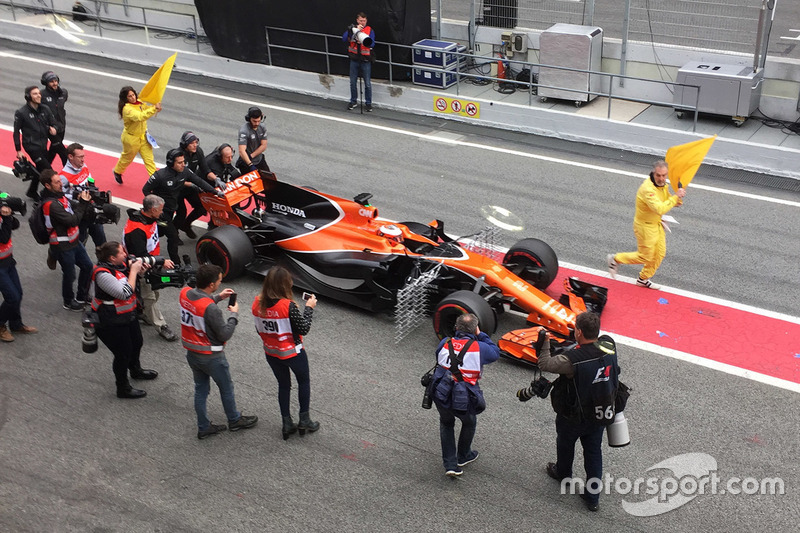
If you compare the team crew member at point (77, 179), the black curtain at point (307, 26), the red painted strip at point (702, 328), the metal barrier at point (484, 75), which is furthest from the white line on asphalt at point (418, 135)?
the team crew member at point (77, 179)

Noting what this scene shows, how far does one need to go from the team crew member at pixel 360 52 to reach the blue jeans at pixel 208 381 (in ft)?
30.4

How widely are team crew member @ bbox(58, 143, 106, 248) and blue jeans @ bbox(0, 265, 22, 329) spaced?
0.99 m

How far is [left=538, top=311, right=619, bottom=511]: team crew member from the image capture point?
595cm

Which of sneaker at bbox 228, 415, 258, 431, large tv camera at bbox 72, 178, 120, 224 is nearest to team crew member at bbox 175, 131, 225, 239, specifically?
large tv camera at bbox 72, 178, 120, 224

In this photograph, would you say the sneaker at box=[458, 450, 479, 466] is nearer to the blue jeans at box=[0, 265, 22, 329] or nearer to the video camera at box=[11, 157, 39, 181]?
the blue jeans at box=[0, 265, 22, 329]

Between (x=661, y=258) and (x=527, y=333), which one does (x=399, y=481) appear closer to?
(x=527, y=333)

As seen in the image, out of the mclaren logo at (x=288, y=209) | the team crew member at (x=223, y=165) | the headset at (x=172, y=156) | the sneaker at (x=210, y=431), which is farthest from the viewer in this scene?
the team crew member at (x=223, y=165)

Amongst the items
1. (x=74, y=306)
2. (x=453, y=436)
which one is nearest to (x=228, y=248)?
(x=74, y=306)

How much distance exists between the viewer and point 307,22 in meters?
16.6

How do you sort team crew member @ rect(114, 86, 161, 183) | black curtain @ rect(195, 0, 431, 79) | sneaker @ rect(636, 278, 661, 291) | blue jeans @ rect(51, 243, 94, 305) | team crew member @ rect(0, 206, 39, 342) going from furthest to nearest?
black curtain @ rect(195, 0, 431, 79)
team crew member @ rect(114, 86, 161, 183)
sneaker @ rect(636, 278, 661, 291)
blue jeans @ rect(51, 243, 94, 305)
team crew member @ rect(0, 206, 39, 342)

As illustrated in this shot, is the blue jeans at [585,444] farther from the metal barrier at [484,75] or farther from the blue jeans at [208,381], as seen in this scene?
the metal barrier at [484,75]

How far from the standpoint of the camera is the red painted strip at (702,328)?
8312 mm

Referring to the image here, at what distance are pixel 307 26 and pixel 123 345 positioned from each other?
10.8 m

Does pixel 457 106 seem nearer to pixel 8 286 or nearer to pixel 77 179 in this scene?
pixel 77 179
